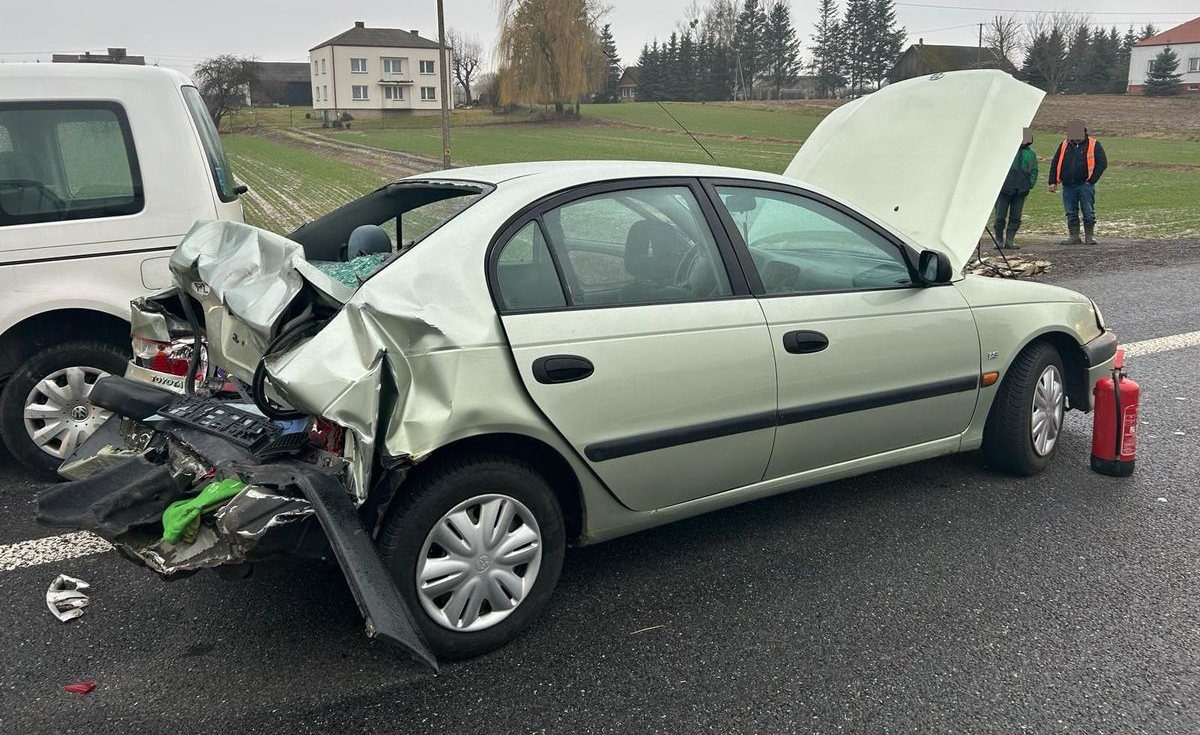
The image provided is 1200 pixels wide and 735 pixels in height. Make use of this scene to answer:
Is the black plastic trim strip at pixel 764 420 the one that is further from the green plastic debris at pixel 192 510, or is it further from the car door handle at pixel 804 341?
the green plastic debris at pixel 192 510

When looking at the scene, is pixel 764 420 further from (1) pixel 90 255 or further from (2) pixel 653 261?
(1) pixel 90 255

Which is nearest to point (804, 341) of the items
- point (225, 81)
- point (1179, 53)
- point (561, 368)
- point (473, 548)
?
point (561, 368)

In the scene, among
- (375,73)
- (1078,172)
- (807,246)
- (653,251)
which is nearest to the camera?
(653,251)

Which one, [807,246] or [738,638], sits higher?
[807,246]

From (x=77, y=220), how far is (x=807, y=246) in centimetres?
362

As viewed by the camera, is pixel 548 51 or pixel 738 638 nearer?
pixel 738 638

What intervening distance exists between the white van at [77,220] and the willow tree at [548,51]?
44.1 metres

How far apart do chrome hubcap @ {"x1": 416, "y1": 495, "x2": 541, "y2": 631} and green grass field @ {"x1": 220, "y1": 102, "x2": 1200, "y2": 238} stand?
11206mm

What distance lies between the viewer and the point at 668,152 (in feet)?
117

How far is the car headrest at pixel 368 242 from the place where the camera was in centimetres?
403

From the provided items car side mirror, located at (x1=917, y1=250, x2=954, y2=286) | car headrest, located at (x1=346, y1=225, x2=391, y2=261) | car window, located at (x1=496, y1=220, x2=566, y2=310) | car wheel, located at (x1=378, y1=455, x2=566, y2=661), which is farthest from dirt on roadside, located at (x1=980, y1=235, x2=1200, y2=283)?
car wheel, located at (x1=378, y1=455, x2=566, y2=661)

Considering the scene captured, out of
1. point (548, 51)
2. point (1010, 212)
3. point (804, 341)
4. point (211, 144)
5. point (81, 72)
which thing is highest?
point (548, 51)

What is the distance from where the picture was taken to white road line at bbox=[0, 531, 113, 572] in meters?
3.79

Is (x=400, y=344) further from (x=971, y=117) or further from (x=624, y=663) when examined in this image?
(x=971, y=117)
